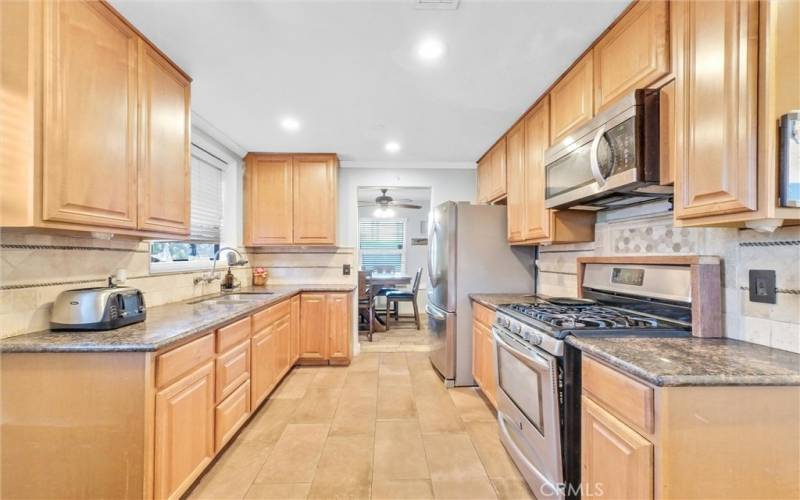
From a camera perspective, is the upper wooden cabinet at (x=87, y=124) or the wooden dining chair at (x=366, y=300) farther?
the wooden dining chair at (x=366, y=300)

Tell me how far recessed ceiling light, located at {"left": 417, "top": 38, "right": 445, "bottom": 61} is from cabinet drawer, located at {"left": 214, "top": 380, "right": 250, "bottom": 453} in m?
2.30

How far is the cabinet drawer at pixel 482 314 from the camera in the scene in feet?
8.24

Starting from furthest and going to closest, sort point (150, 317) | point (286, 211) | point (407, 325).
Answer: point (407, 325)
point (286, 211)
point (150, 317)

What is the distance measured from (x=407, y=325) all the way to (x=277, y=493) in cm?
393

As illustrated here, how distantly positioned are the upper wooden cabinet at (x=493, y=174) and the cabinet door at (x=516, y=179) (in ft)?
0.37

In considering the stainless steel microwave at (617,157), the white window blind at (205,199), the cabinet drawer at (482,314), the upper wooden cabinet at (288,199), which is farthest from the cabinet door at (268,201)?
the stainless steel microwave at (617,157)

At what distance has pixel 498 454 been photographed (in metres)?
2.00

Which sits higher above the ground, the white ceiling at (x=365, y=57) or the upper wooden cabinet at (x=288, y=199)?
the white ceiling at (x=365, y=57)

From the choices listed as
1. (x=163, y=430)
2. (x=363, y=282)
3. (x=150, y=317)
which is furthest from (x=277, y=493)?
(x=363, y=282)

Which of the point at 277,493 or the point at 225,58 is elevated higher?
the point at 225,58

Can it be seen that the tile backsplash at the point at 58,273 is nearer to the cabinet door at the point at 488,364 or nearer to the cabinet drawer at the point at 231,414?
the cabinet drawer at the point at 231,414

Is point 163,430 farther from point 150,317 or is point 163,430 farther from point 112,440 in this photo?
point 150,317

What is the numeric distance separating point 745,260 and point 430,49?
173 centimetres

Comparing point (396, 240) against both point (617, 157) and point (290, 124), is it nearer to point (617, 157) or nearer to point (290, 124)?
point (290, 124)
